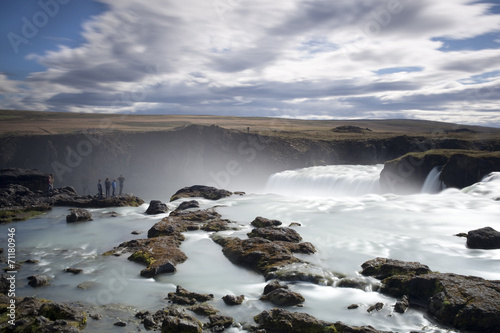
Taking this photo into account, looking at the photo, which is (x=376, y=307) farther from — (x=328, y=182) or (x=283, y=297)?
(x=328, y=182)

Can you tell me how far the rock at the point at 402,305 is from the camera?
13320mm

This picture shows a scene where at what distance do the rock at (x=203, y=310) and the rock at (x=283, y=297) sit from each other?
210cm

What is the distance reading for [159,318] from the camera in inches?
507

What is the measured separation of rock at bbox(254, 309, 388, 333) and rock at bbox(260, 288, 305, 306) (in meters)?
1.25

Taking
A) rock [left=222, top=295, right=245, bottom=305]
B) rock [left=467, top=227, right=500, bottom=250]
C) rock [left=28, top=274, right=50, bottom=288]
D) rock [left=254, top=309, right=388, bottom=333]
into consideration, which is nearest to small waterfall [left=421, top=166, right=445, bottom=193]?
rock [left=467, top=227, right=500, bottom=250]

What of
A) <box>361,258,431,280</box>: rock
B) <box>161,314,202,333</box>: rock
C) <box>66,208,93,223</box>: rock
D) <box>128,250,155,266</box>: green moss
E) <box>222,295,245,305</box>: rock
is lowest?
<box>66,208,93,223</box>: rock

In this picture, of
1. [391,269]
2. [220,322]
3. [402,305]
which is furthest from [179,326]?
[391,269]

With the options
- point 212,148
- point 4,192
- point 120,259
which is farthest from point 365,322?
point 212,148

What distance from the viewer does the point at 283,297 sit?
14.1 metres

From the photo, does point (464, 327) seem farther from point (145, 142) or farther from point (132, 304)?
point (145, 142)

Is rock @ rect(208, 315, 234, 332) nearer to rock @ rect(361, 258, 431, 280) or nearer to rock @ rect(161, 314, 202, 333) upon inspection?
rock @ rect(161, 314, 202, 333)

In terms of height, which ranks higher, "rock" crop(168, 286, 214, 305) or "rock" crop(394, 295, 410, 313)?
"rock" crop(394, 295, 410, 313)

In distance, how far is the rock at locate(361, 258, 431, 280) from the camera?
16.1 meters

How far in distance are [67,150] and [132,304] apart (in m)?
63.5
